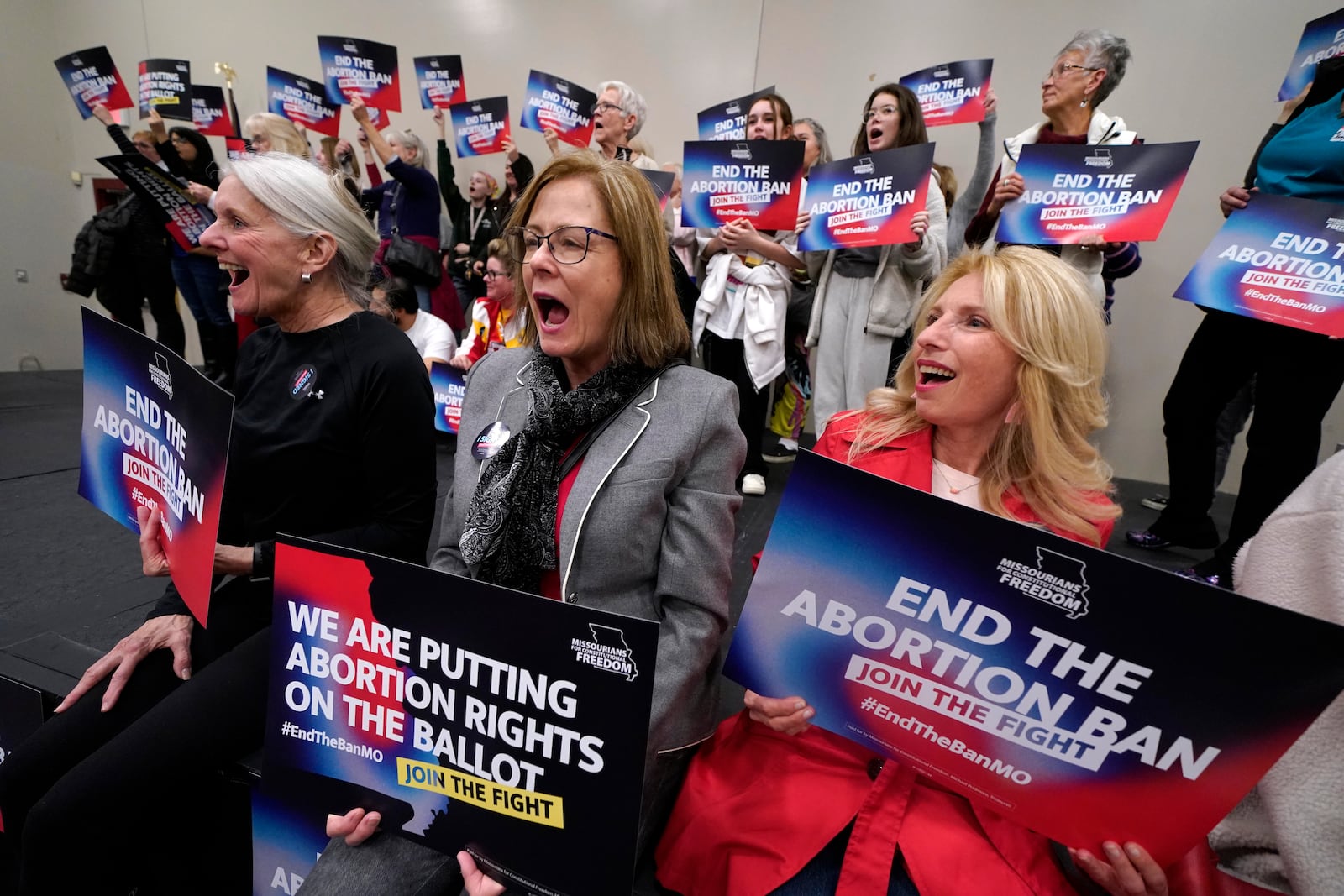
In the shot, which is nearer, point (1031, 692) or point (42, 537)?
point (1031, 692)

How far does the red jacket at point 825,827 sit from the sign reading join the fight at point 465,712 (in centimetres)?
29

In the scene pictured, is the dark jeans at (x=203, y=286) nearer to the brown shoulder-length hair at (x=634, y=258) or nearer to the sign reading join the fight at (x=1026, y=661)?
the brown shoulder-length hair at (x=634, y=258)

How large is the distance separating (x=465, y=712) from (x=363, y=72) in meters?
5.69

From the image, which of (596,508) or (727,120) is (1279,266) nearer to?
(596,508)

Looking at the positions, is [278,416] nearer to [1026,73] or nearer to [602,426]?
[602,426]

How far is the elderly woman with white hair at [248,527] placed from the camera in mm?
1225

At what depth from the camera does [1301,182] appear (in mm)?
2125

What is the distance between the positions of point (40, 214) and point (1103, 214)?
980cm

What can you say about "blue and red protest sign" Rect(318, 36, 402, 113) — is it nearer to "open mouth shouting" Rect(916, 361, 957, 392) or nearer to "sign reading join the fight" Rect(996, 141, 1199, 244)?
"sign reading join the fight" Rect(996, 141, 1199, 244)

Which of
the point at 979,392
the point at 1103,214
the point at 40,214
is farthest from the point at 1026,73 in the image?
the point at 40,214

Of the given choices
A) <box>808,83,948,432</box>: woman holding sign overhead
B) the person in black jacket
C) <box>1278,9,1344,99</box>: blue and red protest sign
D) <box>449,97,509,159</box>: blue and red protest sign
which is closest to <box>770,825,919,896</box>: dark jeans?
<box>808,83,948,432</box>: woman holding sign overhead

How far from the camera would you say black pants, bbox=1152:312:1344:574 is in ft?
7.12

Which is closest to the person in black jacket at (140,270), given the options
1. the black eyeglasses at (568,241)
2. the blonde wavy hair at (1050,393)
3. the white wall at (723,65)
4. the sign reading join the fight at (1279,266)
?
the white wall at (723,65)

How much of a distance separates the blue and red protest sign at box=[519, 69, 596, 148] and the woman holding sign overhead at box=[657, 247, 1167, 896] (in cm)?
378
